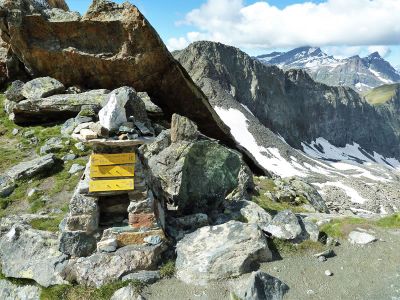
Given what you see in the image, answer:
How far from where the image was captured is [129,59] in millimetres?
26906

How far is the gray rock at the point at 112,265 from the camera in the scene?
10.8 metres

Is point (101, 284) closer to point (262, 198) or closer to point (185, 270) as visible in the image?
point (185, 270)

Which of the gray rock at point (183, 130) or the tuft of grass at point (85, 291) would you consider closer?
the tuft of grass at point (85, 291)

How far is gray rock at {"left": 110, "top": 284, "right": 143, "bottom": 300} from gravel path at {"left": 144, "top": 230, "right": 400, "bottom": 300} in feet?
1.08

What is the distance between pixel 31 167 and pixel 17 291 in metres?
9.18

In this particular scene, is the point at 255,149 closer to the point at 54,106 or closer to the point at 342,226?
the point at 54,106

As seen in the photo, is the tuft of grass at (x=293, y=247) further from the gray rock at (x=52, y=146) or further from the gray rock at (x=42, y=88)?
the gray rock at (x=42, y=88)

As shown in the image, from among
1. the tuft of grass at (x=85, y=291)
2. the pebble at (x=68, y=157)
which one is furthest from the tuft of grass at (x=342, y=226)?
the pebble at (x=68, y=157)

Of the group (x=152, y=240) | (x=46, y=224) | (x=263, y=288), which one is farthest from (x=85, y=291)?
(x=263, y=288)

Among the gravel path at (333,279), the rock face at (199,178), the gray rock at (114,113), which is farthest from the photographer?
the rock face at (199,178)

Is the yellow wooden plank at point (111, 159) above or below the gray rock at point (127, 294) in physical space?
above

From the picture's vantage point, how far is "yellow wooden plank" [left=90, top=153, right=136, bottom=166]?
38.3ft

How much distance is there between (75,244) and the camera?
11.5 meters

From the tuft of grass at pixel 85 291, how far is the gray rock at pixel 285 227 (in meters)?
4.92
